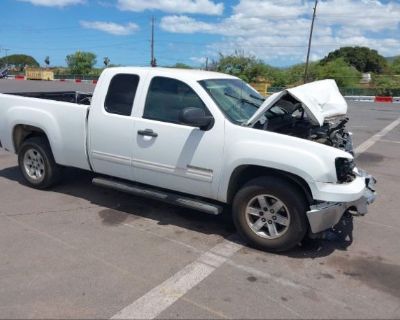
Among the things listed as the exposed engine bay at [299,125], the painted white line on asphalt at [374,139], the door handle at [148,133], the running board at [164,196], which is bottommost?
the painted white line on asphalt at [374,139]

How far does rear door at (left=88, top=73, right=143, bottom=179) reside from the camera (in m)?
5.30

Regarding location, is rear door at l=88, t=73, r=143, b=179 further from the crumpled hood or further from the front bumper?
the front bumper

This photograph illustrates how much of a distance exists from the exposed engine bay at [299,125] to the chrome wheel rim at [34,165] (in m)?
3.37

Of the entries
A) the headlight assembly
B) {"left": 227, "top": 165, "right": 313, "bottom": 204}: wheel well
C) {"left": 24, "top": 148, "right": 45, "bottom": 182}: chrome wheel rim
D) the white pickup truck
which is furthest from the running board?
the headlight assembly

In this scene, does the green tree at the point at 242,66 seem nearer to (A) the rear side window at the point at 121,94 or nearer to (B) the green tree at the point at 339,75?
(B) the green tree at the point at 339,75

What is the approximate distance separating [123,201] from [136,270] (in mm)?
2060

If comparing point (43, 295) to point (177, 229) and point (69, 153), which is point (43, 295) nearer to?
point (177, 229)

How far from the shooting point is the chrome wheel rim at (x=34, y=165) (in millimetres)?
6344

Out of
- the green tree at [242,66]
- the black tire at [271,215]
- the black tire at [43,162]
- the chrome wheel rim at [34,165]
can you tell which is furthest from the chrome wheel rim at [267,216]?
the green tree at [242,66]

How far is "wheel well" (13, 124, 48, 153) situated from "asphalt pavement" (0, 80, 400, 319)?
2.98ft

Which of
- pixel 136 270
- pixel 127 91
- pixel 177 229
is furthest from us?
pixel 127 91

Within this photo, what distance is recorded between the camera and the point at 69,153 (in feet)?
19.4

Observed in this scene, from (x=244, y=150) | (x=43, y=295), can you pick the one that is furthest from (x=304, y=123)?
(x=43, y=295)

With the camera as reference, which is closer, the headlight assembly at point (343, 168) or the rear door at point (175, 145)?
the headlight assembly at point (343, 168)
